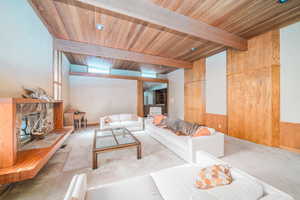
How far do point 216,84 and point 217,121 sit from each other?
1436 mm

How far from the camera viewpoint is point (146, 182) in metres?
1.13

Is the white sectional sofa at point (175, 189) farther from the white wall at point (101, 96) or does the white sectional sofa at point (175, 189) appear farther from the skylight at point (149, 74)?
the skylight at point (149, 74)

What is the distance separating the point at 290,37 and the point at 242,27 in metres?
1.09

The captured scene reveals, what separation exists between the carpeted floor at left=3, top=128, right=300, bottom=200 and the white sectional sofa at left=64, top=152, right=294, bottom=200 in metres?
0.88

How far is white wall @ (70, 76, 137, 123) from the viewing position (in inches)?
219

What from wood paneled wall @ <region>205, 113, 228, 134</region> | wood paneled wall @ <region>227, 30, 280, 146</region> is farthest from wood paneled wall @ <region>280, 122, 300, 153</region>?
wood paneled wall @ <region>205, 113, 228, 134</region>

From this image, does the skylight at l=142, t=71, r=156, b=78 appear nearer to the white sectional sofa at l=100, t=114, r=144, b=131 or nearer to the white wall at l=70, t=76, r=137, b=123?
the white wall at l=70, t=76, r=137, b=123

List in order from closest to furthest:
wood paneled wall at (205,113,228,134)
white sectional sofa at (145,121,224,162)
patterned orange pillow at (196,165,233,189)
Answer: patterned orange pillow at (196,165,233,189) < white sectional sofa at (145,121,224,162) < wood paneled wall at (205,113,228,134)

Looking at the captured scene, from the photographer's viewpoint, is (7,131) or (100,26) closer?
(7,131)

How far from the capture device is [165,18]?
7.32ft

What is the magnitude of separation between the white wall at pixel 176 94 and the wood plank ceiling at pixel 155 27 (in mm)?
2841

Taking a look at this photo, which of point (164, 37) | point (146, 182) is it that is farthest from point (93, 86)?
point (146, 182)

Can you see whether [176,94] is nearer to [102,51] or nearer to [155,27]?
[155,27]

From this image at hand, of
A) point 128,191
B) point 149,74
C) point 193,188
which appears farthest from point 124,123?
point 149,74
